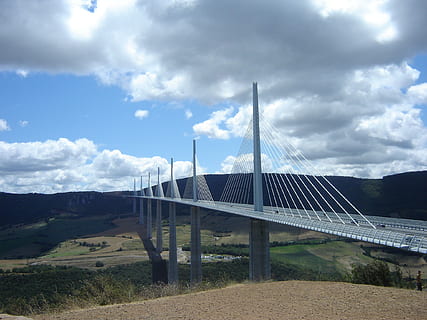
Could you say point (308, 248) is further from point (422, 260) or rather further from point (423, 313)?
point (423, 313)

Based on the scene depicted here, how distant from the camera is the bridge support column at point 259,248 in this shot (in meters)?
23.8

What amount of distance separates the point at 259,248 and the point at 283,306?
14.6 metres

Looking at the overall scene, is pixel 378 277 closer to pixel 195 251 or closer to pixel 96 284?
pixel 96 284

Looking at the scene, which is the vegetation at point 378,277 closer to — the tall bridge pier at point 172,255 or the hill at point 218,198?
the tall bridge pier at point 172,255

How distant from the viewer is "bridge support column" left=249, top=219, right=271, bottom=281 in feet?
78.2

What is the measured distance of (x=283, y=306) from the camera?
970cm

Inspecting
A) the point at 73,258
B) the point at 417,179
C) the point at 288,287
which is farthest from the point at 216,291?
the point at 417,179

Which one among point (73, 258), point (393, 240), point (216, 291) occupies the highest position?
point (393, 240)

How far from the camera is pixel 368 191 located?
8206 cm

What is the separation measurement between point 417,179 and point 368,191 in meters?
10.6

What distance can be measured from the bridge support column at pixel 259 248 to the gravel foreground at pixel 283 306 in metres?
11.9

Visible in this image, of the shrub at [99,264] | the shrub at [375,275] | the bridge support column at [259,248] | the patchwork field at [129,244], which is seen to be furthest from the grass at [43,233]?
the shrub at [375,275]

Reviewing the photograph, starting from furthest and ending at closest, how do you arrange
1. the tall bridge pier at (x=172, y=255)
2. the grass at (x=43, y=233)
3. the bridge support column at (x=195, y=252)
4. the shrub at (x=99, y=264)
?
the grass at (x=43, y=233) < the shrub at (x=99, y=264) < the tall bridge pier at (x=172, y=255) < the bridge support column at (x=195, y=252)

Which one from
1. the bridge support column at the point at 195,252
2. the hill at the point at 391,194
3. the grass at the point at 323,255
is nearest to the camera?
the bridge support column at the point at 195,252
